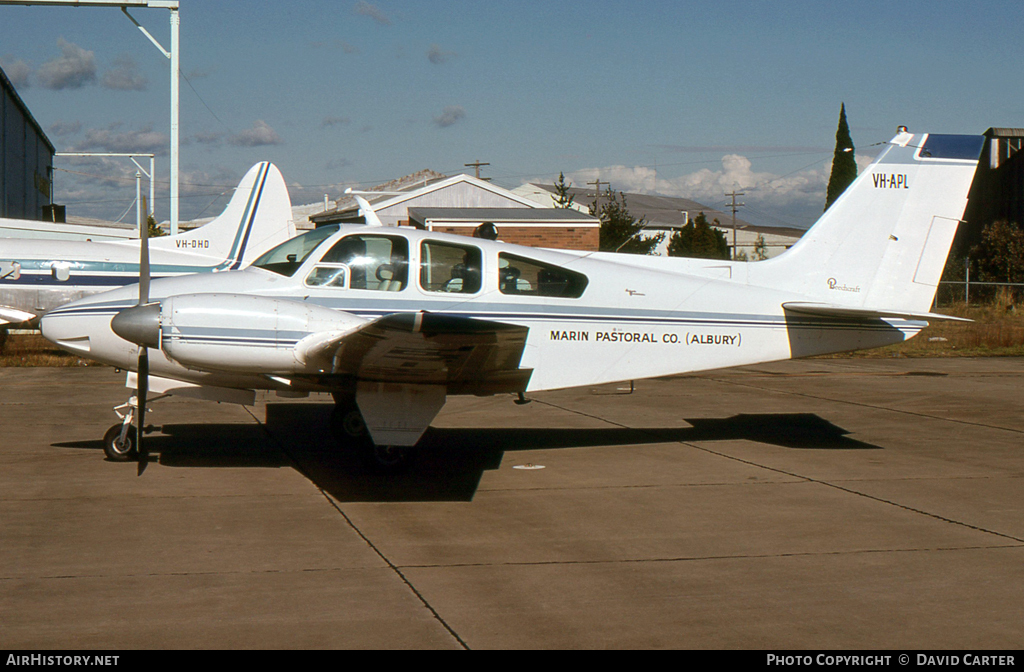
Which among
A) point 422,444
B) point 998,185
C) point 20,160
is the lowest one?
point 422,444

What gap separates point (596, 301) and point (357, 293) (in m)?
2.30

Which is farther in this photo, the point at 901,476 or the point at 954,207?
the point at 954,207

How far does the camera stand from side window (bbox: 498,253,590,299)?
841cm

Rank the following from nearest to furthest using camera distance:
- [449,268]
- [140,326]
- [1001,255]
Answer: [140,326], [449,268], [1001,255]

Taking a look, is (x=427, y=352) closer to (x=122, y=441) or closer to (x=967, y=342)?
(x=122, y=441)

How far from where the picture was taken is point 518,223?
32.6 m

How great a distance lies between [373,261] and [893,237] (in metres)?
5.61

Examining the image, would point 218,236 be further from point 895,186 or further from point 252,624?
point 252,624

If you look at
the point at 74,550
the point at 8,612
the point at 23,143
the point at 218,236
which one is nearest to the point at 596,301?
the point at 74,550

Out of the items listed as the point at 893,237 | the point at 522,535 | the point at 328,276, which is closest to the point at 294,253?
the point at 328,276

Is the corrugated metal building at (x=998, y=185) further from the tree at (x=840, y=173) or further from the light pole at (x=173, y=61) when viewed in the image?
the light pole at (x=173, y=61)

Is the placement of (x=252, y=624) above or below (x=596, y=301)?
below

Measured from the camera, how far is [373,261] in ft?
26.7

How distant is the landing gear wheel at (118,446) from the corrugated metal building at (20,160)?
106 ft
